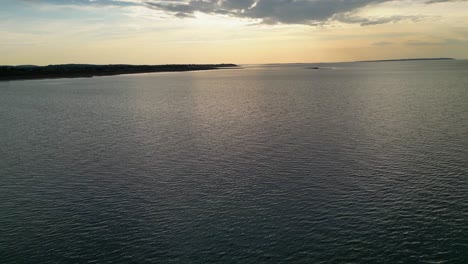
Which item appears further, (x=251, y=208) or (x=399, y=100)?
(x=399, y=100)

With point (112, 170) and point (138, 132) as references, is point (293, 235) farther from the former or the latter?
point (138, 132)

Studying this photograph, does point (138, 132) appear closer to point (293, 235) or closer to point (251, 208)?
point (251, 208)

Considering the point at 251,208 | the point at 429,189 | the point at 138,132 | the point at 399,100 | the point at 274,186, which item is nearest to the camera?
the point at 251,208

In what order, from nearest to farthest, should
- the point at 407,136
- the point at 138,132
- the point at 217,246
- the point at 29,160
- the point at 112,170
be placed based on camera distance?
1. the point at 217,246
2. the point at 112,170
3. the point at 29,160
4. the point at 407,136
5. the point at 138,132

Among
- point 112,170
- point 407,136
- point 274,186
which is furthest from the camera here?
point 407,136

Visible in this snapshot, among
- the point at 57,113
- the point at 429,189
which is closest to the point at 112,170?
the point at 429,189

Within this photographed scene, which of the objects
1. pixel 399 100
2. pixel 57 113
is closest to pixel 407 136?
pixel 399 100
